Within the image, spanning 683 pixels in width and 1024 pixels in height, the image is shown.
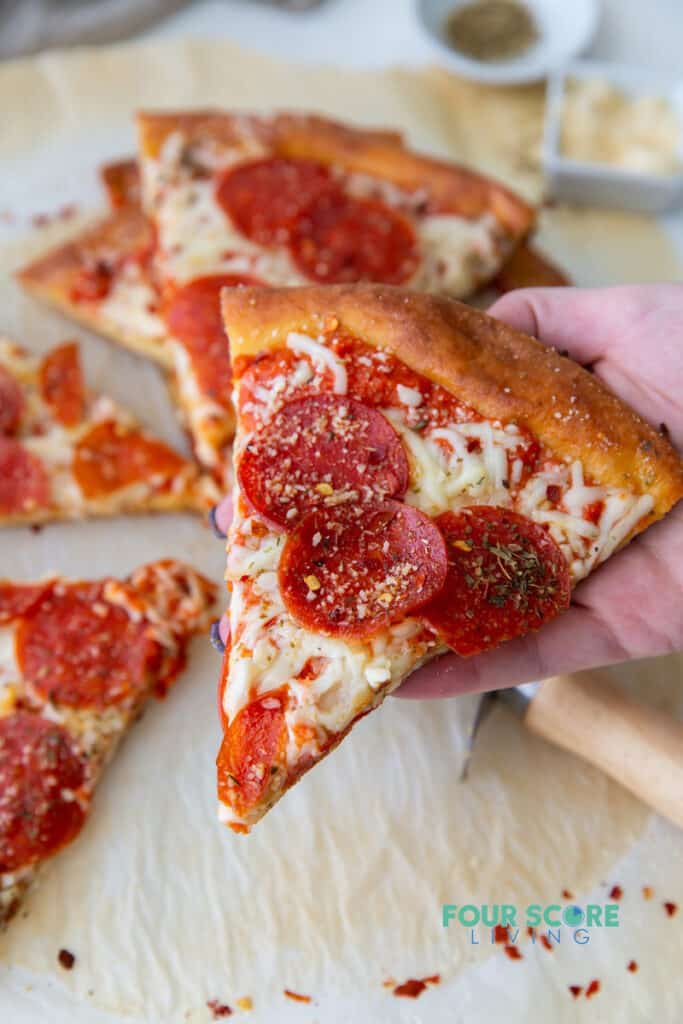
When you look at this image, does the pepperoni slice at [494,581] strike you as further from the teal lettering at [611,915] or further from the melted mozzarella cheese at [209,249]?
the melted mozzarella cheese at [209,249]

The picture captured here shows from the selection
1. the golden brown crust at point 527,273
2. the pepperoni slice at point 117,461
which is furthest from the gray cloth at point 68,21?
the golden brown crust at point 527,273

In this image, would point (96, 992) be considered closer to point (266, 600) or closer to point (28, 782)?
point (28, 782)

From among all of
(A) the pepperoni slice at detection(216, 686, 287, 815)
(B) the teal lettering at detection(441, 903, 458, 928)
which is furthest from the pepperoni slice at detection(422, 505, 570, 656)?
(B) the teal lettering at detection(441, 903, 458, 928)

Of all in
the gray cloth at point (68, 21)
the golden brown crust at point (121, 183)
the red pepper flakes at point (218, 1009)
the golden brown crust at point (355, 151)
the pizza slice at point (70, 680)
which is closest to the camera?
the red pepper flakes at point (218, 1009)

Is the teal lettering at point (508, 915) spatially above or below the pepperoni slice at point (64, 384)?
below

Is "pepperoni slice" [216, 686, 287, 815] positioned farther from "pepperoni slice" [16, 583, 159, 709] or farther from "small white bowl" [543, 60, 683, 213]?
"small white bowl" [543, 60, 683, 213]

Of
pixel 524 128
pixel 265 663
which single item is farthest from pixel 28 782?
pixel 524 128

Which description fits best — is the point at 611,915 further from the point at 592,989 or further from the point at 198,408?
the point at 198,408
